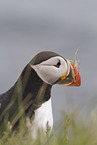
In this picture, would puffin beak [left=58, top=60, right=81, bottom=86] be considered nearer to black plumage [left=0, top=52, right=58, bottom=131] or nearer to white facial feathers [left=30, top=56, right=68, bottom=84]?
white facial feathers [left=30, top=56, right=68, bottom=84]

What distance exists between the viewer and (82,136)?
5.28ft

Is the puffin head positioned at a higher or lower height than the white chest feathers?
higher

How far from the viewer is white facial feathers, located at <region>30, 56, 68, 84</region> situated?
4.84 metres

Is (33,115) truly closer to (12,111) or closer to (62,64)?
(12,111)

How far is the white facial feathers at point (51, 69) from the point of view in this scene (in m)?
4.84

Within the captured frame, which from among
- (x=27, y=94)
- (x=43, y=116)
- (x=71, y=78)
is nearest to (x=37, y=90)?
(x=27, y=94)

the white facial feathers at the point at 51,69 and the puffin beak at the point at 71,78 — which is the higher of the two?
the white facial feathers at the point at 51,69

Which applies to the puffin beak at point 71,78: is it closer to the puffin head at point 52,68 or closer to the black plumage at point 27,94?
the puffin head at point 52,68

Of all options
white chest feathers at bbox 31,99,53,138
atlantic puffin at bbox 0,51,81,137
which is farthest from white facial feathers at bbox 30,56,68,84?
white chest feathers at bbox 31,99,53,138

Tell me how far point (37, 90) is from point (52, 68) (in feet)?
1.89

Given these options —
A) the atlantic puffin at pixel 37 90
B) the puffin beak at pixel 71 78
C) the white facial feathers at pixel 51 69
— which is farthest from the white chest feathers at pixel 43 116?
the puffin beak at pixel 71 78

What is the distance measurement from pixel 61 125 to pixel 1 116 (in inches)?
87.3

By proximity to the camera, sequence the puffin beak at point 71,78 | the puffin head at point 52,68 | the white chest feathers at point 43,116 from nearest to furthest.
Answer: the white chest feathers at point 43,116 < the puffin head at point 52,68 < the puffin beak at point 71,78

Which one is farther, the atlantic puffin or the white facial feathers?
the white facial feathers
